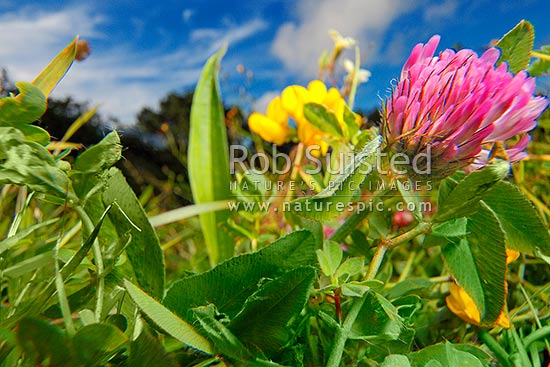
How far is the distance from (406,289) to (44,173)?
0.21m

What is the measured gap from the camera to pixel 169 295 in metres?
0.24

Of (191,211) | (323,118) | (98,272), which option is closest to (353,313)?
(98,272)

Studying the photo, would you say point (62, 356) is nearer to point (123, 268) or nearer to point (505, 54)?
point (123, 268)

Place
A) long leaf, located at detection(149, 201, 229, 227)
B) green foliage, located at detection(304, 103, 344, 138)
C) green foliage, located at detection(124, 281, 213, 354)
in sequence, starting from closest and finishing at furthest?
green foliage, located at detection(124, 281, 213, 354)
green foliage, located at detection(304, 103, 344, 138)
long leaf, located at detection(149, 201, 229, 227)

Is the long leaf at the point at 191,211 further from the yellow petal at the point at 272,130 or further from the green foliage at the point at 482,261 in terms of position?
the green foliage at the point at 482,261

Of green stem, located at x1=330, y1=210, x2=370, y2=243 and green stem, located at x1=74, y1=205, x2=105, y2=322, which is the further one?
green stem, located at x1=330, y1=210, x2=370, y2=243

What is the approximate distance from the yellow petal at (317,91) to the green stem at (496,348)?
356mm

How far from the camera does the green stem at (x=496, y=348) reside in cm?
29

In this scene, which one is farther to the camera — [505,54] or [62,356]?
[505,54]

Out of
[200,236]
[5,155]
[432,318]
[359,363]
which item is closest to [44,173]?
[5,155]

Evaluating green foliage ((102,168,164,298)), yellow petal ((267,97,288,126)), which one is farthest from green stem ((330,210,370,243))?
yellow petal ((267,97,288,126))

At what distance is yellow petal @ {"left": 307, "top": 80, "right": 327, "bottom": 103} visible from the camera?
2.00ft

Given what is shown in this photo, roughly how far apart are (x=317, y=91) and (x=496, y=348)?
1.27 feet

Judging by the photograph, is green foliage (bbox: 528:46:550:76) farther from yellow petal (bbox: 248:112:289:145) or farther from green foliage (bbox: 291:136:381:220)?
yellow petal (bbox: 248:112:289:145)
